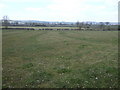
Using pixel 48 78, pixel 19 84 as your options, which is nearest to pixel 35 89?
pixel 19 84

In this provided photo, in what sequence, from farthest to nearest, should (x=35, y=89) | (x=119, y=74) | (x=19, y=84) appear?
(x=119, y=74) < (x=19, y=84) < (x=35, y=89)

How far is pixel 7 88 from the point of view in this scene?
600 cm

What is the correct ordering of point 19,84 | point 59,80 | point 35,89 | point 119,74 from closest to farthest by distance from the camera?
point 35,89 < point 19,84 < point 59,80 < point 119,74

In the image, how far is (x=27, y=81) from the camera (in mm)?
6652

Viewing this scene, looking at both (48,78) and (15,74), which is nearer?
(48,78)

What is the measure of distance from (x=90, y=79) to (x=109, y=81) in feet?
2.79

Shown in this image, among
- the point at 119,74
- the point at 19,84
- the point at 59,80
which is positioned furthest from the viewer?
the point at 119,74

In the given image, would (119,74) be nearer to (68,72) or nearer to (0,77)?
(68,72)

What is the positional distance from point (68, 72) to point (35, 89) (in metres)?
2.69

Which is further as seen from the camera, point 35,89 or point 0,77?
point 0,77

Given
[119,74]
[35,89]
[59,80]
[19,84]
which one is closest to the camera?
[35,89]

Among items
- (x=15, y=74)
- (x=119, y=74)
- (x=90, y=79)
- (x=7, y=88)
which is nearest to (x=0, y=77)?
(x=15, y=74)

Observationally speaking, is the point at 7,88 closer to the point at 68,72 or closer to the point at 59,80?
the point at 59,80

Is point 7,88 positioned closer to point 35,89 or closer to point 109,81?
point 35,89
